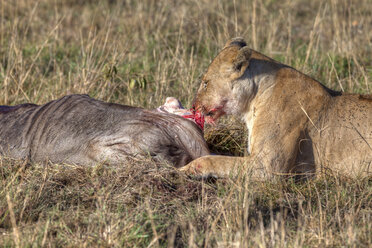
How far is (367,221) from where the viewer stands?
371cm

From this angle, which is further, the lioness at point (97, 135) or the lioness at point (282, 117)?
the lioness at point (97, 135)

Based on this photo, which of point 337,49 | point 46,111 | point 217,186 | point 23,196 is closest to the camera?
point 23,196

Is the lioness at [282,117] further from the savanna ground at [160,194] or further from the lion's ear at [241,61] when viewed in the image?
the savanna ground at [160,194]

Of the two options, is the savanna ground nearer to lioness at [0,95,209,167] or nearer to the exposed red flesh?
lioness at [0,95,209,167]

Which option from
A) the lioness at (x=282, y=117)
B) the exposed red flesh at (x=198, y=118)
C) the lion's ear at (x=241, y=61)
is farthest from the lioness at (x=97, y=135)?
the lion's ear at (x=241, y=61)

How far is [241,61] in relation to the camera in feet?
15.0

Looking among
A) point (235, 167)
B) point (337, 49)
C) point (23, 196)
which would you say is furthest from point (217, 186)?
point (337, 49)

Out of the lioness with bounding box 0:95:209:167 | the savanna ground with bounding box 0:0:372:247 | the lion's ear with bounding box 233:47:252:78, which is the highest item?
the lion's ear with bounding box 233:47:252:78

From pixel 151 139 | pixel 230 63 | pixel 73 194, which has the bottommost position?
pixel 73 194

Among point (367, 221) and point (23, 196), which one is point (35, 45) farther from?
point (367, 221)

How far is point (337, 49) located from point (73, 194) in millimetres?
4882

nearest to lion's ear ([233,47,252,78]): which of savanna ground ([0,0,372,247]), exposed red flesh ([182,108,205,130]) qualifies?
exposed red flesh ([182,108,205,130])

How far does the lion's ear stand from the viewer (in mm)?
4555

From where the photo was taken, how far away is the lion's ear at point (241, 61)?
14.9ft
